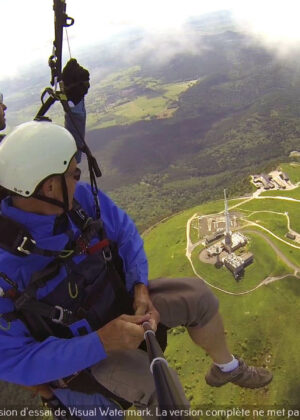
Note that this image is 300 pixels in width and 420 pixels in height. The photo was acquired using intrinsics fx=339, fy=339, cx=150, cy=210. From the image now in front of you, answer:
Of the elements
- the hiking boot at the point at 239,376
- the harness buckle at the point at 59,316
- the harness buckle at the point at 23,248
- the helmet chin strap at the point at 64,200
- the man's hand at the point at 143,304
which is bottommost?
the hiking boot at the point at 239,376

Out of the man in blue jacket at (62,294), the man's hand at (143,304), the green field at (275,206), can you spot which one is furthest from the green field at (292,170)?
the man in blue jacket at (62,294)

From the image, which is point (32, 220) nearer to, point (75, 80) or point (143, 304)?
point (143, 304)

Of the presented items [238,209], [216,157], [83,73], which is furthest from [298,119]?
[83,73]

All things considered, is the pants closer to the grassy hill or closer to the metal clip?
the metal clip

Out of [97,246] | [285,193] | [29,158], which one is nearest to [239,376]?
[97,246]

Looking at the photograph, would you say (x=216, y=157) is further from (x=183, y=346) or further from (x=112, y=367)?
(x=112, y=367)

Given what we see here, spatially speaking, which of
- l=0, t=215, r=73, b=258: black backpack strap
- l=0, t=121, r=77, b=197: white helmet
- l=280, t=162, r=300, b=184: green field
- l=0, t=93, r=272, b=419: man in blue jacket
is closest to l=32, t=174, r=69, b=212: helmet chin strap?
l=0, t=93, r=272, b=419: man in blue jacket

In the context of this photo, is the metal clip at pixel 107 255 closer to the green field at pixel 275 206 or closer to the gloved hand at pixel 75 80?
the gloved hand at pixel 75 80
